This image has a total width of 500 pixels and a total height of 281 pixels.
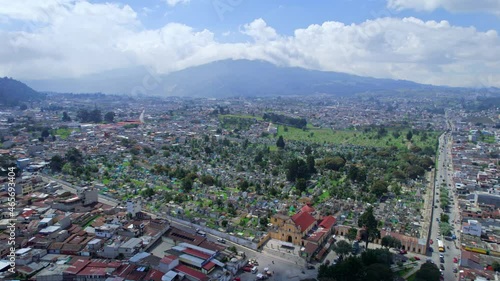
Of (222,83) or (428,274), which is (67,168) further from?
(222,83)

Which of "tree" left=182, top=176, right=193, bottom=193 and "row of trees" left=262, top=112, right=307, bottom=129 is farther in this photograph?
"row of trees" left=262, top=112, right=307, bottom=129

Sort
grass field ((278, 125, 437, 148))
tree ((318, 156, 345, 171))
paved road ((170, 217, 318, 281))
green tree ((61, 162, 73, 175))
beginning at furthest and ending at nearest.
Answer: grass field ((278, 125, 437, 148)) → tree ((318, 156, 345, 171)) → green tree ((61, 162, 73, 175)) → paved road ((170, 217, 318, 281))

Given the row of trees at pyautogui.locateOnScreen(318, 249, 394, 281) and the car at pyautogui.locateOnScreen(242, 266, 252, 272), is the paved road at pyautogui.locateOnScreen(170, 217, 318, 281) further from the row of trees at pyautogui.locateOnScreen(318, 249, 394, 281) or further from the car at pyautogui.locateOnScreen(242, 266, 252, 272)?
the row of trees at pyautogui.locateOnScreen(318, 249, 394, 281)

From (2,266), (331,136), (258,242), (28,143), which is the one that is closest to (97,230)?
(2,266)

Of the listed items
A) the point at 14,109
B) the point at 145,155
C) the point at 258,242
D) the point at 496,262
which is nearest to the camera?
the point at 496,262

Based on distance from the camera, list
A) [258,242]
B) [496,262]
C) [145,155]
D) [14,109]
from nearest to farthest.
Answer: [496,262], [258,242], [145,155], [14,109]

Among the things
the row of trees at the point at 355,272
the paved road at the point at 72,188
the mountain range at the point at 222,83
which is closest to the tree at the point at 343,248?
the row of trees at the point at 355,272

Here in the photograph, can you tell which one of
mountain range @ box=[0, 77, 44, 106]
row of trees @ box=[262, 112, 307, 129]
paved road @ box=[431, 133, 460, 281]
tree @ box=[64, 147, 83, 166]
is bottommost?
paved road @ box=[431, 133, 460, 281]

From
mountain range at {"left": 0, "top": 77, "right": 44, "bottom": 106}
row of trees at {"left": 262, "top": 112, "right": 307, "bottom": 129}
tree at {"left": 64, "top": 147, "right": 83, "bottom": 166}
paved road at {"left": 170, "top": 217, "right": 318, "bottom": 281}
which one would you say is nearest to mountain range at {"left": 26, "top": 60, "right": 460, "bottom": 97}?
mountain range at {"left": 0, "top": 77, "right": 44, "bottom": 106}

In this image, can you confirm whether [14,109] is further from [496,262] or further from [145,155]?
[496,262]
